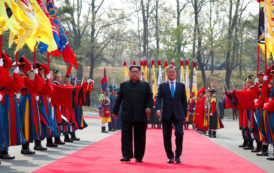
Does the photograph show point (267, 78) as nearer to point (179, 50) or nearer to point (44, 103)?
point (44, 103)

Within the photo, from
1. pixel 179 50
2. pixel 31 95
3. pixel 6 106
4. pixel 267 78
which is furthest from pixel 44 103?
pixel 179 50

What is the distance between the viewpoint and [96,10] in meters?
41.9

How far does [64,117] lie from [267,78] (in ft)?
18.2

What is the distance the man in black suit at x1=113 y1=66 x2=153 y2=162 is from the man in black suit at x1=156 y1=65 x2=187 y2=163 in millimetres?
279

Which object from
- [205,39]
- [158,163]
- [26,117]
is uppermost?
[205,39]

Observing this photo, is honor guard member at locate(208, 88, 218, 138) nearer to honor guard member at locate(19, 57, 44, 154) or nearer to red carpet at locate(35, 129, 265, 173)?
red carpet at locate(35, 129, 265, 173)

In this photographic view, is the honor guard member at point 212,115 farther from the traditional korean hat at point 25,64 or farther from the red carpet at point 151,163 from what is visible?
the traditional korean hat at point 25,64

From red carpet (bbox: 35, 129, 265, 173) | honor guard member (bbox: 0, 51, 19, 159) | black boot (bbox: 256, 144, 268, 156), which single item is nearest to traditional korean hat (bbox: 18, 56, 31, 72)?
honor guard member (bbox: 0, 51, 19, 159)

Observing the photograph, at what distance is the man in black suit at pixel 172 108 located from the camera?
27.1 ft

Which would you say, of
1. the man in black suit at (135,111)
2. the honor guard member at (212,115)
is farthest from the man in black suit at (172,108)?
the honor guard member at (212,115)

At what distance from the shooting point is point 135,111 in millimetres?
8305

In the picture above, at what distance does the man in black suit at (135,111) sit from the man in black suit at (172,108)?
0.28 metres

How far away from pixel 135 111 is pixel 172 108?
688mm

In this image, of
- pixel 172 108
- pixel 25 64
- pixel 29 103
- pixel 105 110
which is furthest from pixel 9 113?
pixel 105 110
